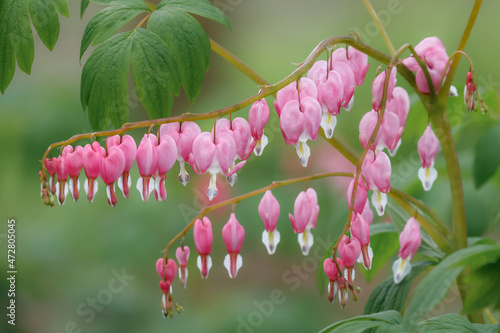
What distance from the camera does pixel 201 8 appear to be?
86cm

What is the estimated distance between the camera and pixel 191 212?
181 cm

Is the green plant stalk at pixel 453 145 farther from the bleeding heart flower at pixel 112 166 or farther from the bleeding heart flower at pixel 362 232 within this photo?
the bleeding heart flower at pixel 112 166

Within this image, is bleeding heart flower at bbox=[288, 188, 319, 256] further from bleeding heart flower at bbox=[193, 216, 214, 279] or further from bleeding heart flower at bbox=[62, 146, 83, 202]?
bleeding heart flower at bbox=[62, 146, 83, 202]

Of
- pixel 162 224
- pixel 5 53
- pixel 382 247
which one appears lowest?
pixel 162 224

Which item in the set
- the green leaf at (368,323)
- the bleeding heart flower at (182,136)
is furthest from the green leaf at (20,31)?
the green leaf at (368,323)

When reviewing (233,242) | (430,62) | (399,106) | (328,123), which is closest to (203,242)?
(233,242)

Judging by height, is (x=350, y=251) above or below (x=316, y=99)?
below

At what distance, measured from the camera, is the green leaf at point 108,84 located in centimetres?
79

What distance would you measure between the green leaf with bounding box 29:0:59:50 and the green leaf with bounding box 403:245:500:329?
610 mm

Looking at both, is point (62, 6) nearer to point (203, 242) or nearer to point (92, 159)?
point (92, 159)

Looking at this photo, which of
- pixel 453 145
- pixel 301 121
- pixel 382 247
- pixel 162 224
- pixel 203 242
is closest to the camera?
pixel 301 121

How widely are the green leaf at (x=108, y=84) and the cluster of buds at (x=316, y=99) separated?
0.71 ft

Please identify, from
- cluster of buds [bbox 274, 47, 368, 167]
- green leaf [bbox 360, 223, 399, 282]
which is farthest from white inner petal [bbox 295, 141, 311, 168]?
green leaf [bbox 360, 223, 399, 282]

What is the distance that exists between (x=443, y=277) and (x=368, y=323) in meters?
0.20
